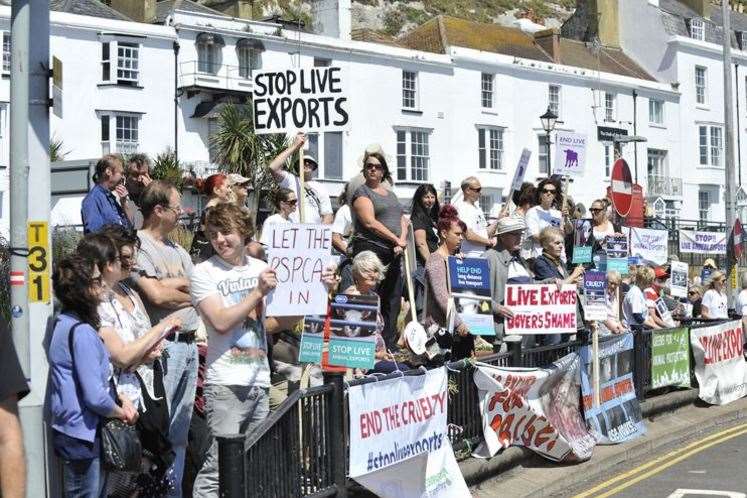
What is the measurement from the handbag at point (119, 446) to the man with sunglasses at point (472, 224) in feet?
22.4

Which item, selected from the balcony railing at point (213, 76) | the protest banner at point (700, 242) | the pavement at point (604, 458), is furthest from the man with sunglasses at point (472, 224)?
the balcony railing at point (213, 76)

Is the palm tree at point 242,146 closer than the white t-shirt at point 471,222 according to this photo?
No

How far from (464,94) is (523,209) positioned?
122 feet

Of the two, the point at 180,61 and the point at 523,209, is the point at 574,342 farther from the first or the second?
→ the point at 180,61

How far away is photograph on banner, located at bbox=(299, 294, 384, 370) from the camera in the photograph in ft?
26.8

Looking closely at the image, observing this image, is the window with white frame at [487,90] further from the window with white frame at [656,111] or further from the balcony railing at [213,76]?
the window with white frame at [656,111]

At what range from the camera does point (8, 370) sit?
149 inches

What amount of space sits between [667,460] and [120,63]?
113 ft

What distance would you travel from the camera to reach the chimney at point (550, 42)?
56859 millimetres

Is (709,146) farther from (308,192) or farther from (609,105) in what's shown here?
(308,192)

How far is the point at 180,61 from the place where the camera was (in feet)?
151

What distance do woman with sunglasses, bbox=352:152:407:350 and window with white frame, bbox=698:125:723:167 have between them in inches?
2091

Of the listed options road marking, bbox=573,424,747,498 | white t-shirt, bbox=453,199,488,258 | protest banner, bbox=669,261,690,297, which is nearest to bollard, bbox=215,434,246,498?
road marking, bbox=573,424,747,498

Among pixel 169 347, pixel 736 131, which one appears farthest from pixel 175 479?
pixel 736 131
